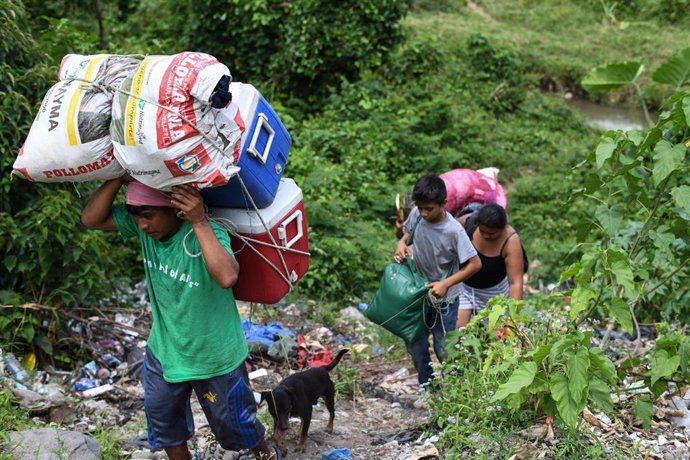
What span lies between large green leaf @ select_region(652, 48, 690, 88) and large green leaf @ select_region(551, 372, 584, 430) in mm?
2008

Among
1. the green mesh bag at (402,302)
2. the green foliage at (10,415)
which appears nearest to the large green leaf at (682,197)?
the green mesh bag at (402,302)

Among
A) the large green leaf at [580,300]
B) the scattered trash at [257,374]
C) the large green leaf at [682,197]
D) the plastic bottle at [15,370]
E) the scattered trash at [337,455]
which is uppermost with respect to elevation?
the large green leaf at [682,197]

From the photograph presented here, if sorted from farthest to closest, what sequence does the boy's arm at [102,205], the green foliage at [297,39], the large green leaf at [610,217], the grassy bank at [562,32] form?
the grassy bank at [562,32], the green foliage at [297,39], the large green leaf at [610,217], the boy's arm at [102,205]

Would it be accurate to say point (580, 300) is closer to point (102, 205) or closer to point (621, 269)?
point (621, 269)

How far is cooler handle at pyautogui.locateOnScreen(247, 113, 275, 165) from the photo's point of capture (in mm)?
3217

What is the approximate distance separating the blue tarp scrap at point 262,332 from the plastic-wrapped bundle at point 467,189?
1.54 meters

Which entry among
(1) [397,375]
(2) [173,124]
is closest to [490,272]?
(1) [397,375]

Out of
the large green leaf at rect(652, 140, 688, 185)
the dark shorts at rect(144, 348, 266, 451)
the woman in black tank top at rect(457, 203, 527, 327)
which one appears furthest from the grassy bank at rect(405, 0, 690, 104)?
the dark shorts at rect(144, 348, 266, 451)

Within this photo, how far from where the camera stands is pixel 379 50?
12211 mm

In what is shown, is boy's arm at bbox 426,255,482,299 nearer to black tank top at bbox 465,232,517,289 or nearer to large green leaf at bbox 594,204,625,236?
black tank top at bbox 465,232,517,289

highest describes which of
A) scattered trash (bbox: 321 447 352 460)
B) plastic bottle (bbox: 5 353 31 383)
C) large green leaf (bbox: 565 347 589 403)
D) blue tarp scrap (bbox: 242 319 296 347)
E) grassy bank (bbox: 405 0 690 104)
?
large green leaf (bbox: 565 347 589 403)

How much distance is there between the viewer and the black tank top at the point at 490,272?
4.80m

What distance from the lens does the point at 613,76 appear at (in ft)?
15.5

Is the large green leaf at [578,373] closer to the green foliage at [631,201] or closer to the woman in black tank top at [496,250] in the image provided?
the green foliage at [631,201]
